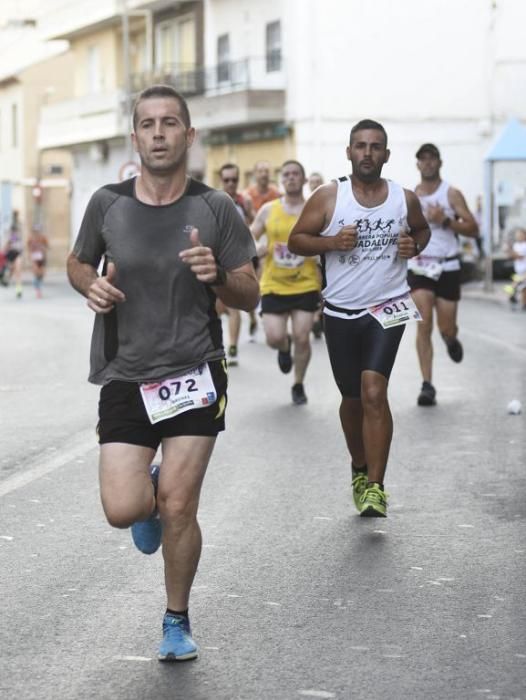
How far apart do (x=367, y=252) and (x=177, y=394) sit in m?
3.19

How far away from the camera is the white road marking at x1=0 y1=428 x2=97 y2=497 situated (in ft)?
31.3

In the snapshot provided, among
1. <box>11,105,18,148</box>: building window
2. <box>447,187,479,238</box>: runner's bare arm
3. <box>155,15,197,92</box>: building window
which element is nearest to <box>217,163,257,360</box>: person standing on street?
<box>447,187,479,238</box>: runner's bare arm

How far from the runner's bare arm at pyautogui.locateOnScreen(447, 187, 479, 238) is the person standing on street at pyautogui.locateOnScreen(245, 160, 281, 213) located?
5396mm

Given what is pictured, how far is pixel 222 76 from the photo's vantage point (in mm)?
48000

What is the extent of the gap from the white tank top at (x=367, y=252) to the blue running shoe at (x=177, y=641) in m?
3.30

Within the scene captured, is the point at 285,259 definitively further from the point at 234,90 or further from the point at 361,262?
the point at 234,90

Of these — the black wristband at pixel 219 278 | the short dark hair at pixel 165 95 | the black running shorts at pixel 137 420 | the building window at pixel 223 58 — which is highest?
the building window at pixel 223 58

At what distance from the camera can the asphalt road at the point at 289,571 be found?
17.7 ft

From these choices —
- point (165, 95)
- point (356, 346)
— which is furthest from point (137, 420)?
point (356, 346)

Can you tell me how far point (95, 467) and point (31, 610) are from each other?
3980mm

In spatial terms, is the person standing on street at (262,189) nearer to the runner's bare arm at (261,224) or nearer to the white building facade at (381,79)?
the runner's bare arm at (261,224)

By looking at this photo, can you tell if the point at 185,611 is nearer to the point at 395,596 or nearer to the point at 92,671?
the point at 92,671

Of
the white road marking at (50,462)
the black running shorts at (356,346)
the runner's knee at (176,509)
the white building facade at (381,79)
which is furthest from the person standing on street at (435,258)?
the white building facade at (381,79)

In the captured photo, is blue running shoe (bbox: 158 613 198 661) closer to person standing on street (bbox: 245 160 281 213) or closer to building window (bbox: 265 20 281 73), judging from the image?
person standing on street (bbox: 245 160 281 213)
